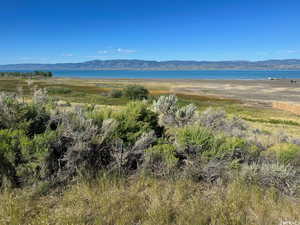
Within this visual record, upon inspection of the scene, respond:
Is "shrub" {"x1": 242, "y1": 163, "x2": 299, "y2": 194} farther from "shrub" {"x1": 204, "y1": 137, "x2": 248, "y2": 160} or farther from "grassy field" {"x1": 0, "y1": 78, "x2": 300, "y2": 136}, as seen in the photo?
"grassy field" {"x1": 0, "y1": 78, "x2": 300, "y2": 136}

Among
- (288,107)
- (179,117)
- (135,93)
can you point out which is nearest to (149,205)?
(179,117)

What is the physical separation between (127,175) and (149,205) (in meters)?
0.91

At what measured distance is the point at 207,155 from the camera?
3.99 m

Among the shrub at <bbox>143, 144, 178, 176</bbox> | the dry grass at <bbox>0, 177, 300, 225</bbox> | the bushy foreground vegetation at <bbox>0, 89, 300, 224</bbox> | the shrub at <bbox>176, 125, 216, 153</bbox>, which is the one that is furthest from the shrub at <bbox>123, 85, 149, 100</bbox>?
the dry grass at <bbox>0, 177, 300, 225</bbox>

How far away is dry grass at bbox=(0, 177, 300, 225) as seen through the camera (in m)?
2.75

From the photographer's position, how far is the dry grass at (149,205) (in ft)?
9.01

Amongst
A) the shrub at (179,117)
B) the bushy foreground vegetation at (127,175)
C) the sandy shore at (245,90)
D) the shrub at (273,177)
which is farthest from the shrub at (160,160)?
the sandy shore at (245,90)

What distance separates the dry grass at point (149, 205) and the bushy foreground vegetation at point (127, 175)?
1cm

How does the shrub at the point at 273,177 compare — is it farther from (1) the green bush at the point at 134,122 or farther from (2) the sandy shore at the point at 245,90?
(2) the sandy shore at the point at 245,90

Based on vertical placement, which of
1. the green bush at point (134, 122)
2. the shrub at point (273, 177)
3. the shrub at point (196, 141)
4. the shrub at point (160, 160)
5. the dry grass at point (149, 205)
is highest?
the green bush at point (134, 122)

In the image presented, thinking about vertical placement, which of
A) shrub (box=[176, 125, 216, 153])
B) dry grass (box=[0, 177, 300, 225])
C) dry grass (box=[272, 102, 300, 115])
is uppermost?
shrub (box=[176, 125, 216, 153])

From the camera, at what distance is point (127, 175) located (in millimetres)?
3834

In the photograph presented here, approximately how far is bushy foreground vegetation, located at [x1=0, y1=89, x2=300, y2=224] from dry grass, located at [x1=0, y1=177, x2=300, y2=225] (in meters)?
0.01

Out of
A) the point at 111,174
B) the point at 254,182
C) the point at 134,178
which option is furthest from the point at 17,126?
the point at 254,182
